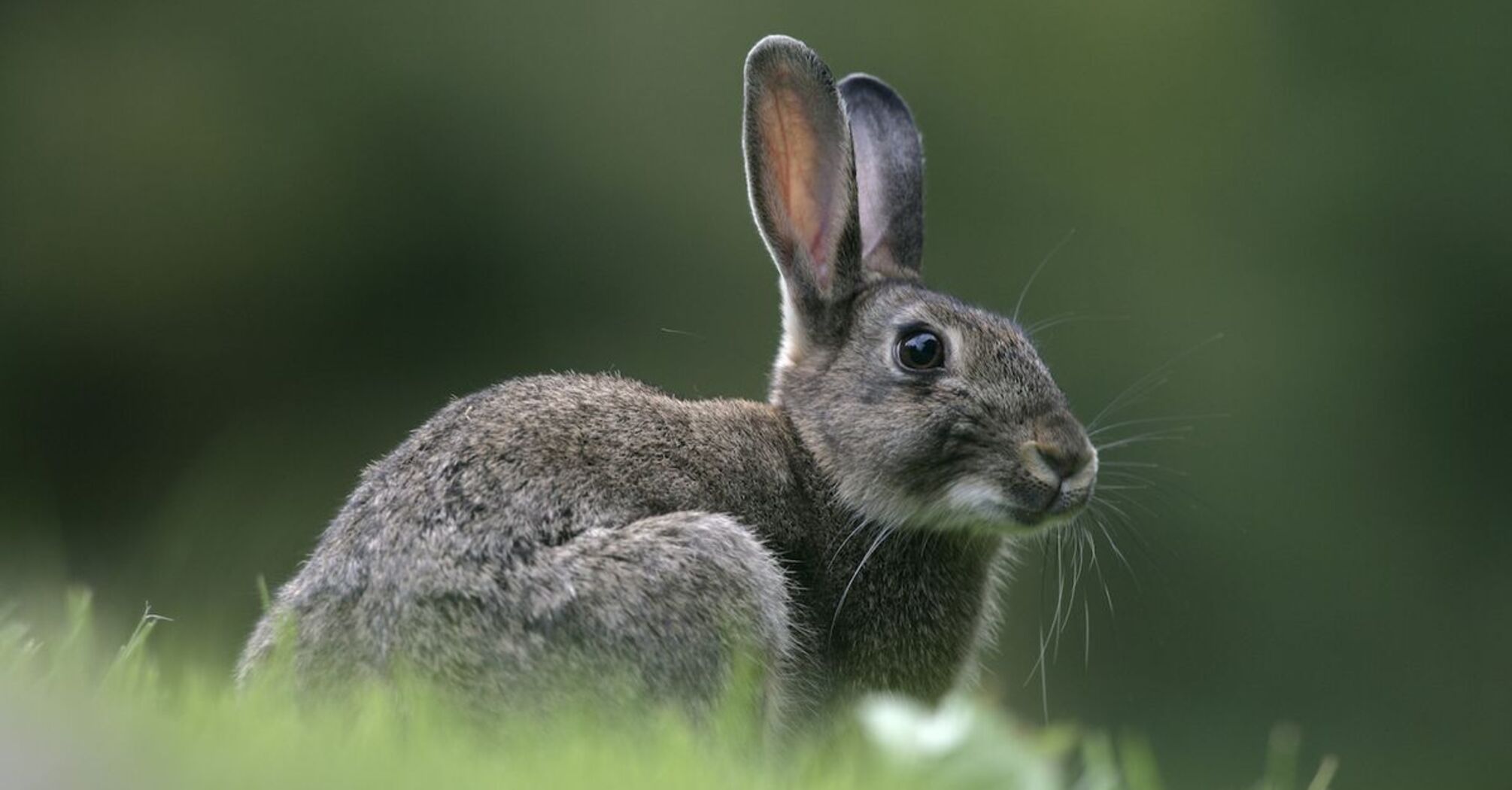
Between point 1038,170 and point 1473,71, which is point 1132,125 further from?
point 1473,71

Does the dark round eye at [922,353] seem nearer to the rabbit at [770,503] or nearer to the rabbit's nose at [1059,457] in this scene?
the rabbit at [770,503]

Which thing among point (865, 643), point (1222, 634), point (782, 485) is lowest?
point (1222, 634)

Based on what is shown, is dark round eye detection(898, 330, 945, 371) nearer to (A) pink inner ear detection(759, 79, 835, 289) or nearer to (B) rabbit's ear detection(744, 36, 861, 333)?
(B) rabbit's ear detection(744, 36, 861, 333)

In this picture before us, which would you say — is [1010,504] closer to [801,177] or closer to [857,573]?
[857,573]

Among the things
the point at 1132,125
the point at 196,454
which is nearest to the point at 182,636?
the point at 196,454

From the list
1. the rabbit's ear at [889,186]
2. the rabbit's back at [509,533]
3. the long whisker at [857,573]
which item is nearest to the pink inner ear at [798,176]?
the rabbit's ear at [889,186]

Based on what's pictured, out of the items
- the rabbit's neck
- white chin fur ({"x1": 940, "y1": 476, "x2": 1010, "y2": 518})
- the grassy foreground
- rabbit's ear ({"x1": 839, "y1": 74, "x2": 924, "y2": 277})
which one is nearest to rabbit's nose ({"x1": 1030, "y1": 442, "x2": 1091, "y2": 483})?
white chin fur ({"x1": 940, "y1": 476, "x2": 1010, "y2": 518})
